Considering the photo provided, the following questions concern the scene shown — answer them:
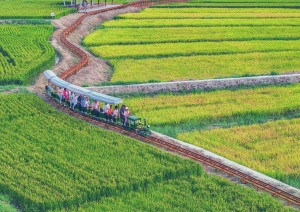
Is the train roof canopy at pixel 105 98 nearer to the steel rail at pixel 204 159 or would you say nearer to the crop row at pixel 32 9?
the steel rail at pixel 204 159

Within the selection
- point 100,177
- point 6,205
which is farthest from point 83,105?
point 6,205

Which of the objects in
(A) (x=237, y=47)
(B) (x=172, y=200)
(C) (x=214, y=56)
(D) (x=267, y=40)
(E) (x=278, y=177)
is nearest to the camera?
(B) (x=172, y=200)

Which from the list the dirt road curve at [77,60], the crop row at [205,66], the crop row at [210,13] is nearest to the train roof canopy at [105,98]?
the dirt road curve at [77,60]

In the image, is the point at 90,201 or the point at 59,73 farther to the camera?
the point at 59,73

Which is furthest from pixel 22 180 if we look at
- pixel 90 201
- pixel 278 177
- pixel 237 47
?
pixel 237 47

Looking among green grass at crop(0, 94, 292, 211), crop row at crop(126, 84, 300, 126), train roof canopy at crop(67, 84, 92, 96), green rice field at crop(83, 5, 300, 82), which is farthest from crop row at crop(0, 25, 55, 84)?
green grass at crop(0, 94, 292, 211)

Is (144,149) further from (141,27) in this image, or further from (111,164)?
(141,27)

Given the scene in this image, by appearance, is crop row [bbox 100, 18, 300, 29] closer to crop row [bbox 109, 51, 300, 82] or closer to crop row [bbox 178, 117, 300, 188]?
crop row [bbox 109, 51, 300, 82]
